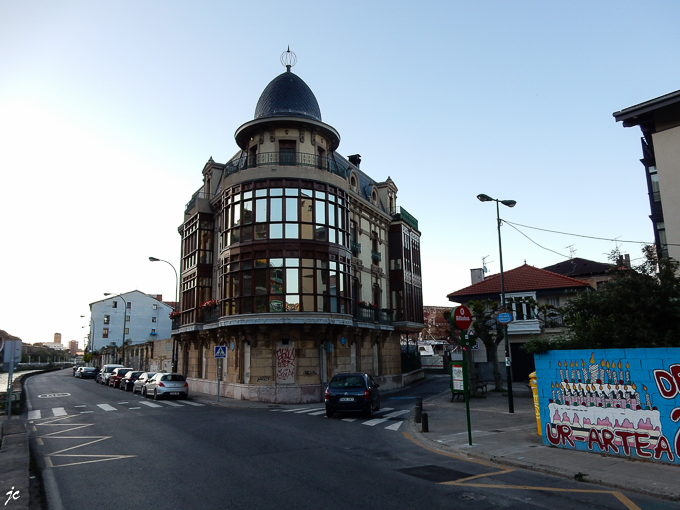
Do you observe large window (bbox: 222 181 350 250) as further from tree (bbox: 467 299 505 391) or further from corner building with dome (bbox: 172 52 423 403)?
tree (bbox: 467 299 505 391)

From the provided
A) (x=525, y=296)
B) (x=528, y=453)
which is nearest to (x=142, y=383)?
(x=528, y=453)

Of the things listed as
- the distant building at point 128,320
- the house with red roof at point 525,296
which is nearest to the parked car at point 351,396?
the house with red roof at point 525,296

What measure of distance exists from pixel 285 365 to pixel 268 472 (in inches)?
647

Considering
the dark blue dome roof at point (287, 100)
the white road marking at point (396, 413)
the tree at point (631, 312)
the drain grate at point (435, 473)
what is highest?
the dark blue dome roof at point (287, 100)

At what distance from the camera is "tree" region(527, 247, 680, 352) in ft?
33.9

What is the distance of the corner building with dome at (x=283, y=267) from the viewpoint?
2491 centimetres

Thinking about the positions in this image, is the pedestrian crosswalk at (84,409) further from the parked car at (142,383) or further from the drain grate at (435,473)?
the drain grate at (435,473)

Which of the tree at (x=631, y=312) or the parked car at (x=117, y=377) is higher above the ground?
the tree at (x=631, y=312)

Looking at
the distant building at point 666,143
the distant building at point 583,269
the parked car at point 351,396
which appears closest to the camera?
the distant building at point 666,143

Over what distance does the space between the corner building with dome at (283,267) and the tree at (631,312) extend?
1499cm

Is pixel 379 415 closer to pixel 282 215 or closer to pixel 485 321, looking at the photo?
pixel 485 321

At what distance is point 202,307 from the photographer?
98.5ft

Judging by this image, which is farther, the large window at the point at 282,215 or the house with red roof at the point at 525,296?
the house with red roof at the point at 525,296

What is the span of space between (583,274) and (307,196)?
1410 inches
